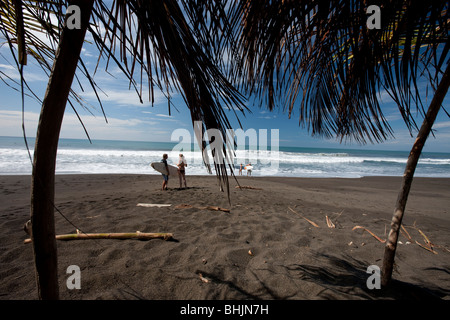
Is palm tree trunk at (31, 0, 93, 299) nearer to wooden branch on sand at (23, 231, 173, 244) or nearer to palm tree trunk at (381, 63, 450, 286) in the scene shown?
palm tree trunk at (381, 63, 450, 286)

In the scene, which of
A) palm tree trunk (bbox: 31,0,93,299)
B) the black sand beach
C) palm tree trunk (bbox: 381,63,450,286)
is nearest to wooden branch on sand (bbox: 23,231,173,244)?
the black sand beach

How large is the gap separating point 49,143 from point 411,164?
238 centimetres

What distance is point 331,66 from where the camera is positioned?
1591mm

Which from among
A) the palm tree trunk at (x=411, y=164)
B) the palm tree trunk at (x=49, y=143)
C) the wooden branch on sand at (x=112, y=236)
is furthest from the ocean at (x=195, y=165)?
the palm tree trunk at (x=49, y=143)

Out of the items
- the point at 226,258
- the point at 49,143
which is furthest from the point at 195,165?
the point at 49,143

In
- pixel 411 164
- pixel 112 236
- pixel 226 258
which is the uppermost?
pixel 411 164

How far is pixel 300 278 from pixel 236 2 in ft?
8.93

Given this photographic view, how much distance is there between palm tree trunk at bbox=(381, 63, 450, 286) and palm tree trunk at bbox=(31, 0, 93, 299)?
6.39 feet

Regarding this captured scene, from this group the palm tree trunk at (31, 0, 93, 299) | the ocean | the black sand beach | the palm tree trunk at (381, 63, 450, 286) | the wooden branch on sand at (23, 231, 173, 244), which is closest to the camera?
the palm tree trunk at (31, 0, 93, 299)

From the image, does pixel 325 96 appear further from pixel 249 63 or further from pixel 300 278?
pixel 300 278

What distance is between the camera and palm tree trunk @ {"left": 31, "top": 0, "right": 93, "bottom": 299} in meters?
0.77

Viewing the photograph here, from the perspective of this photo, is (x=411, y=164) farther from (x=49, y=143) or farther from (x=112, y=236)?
(x=112, y=236)

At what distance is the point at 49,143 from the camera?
804mm

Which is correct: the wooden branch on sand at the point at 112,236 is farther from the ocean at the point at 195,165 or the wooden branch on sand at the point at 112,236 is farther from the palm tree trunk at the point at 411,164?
the ocean at the point at 195,165
